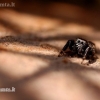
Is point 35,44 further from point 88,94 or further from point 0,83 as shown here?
point 88,94

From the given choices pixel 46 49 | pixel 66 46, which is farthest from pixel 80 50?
pixel 46 49

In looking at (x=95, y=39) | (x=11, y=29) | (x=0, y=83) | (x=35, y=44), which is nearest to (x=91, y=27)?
(x=95, y=39)

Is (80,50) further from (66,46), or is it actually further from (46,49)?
(46,49)

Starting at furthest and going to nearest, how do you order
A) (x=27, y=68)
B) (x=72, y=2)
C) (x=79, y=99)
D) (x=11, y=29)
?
(x=72, y=2)
(x=11, y=29)
(x=27, y=68)
(x=79, y=99)

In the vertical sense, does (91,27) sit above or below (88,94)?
above
